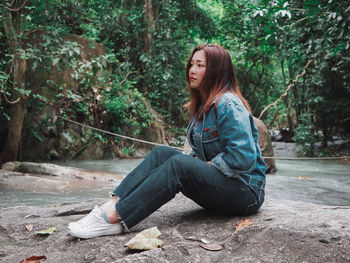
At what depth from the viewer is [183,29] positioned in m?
10.8

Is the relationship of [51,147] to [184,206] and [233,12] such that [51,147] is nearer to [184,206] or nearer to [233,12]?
[184,206]

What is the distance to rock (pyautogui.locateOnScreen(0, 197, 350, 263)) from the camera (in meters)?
1.36

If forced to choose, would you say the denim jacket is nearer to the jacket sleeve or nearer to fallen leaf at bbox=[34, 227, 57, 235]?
the jacket sleeve

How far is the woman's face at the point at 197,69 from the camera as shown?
1854 mm

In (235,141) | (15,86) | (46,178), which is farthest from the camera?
(15,86)

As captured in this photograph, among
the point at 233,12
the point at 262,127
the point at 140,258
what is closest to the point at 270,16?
the point at 262,127

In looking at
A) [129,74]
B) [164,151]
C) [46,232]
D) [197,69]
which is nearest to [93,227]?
[46,232]

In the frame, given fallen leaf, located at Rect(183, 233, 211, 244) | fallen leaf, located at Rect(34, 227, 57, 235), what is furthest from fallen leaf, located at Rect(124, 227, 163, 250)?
fallen leaf, located at Rect(34, 227, 57, 235)

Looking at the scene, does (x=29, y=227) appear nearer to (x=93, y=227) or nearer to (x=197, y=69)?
(x=93, y=227)

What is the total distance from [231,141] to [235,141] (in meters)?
0.02

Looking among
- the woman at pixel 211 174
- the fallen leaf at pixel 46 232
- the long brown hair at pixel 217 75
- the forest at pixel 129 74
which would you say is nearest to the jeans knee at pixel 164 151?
the woman at pixel 211 174

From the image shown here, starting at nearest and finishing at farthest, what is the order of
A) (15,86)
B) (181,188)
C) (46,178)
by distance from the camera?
(181,188) < (46,178) < (15,86)

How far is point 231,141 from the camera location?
1.62m

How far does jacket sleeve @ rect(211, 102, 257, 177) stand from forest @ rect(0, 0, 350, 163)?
11.5 ft
